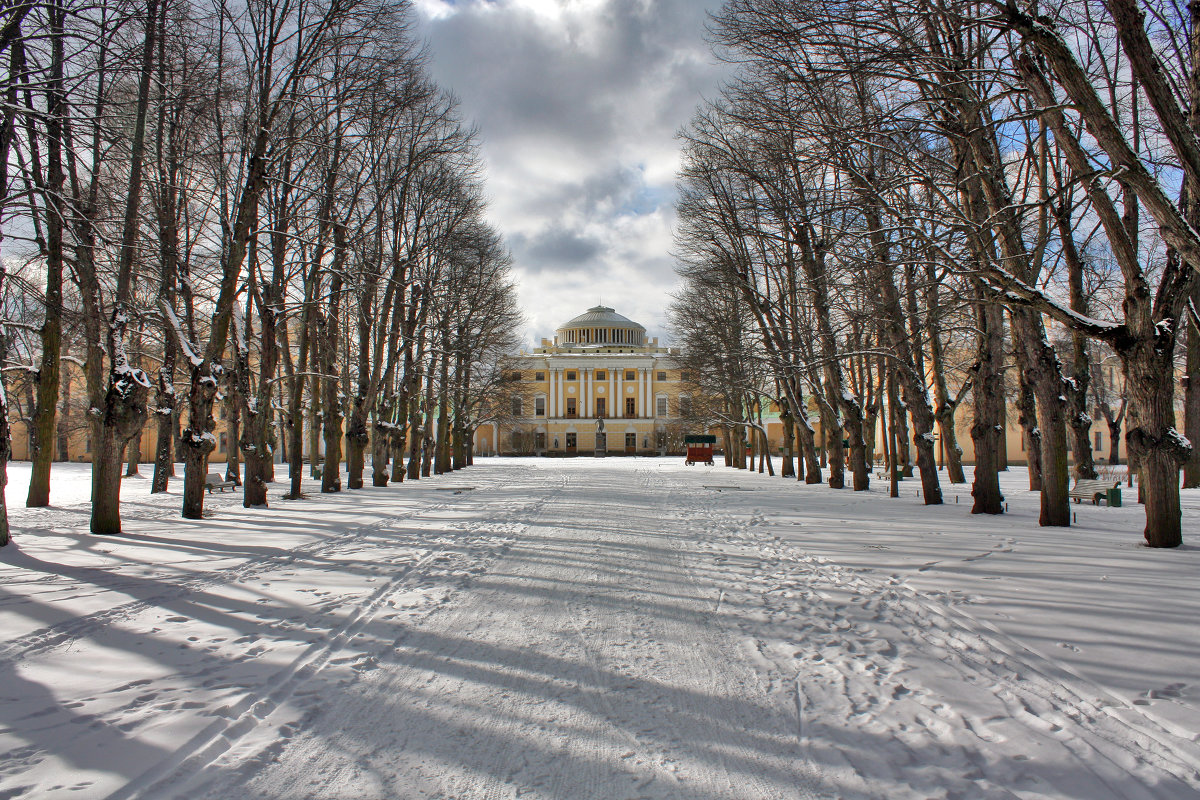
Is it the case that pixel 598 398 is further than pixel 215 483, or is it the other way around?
pixel 598 398

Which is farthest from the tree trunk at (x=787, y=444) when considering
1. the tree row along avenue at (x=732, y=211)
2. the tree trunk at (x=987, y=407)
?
the tree trunk at (x=987, y=407)

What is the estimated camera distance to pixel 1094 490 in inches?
597

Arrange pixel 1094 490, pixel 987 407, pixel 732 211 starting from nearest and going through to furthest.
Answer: pixel 987 407 < pixel 1094 490 < pixel 732 211

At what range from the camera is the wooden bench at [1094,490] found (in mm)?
15125

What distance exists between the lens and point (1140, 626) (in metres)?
5.07

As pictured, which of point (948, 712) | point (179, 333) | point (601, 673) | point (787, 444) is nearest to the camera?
point (948, 712)

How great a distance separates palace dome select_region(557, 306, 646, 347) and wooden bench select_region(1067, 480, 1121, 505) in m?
77.9

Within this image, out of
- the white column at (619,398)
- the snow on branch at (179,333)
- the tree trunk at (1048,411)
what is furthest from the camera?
the white column at (619,398)

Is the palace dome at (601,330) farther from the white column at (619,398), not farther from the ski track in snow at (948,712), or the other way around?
the ski track in snow at (948,712)

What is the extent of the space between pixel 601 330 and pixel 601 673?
294ft

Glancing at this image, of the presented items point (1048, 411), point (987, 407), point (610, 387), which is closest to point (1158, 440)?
point (1048, 411)

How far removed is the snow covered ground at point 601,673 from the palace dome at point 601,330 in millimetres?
85118

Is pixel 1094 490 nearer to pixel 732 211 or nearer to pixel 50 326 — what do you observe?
pixel 732 211

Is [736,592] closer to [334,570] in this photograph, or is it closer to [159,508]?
[334,570]
